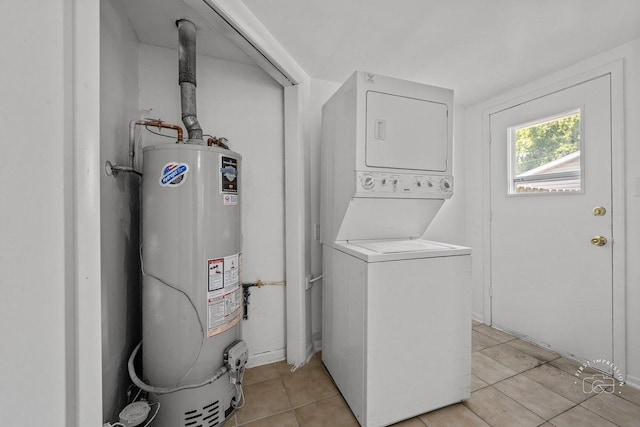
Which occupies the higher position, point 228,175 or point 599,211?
point 228,175

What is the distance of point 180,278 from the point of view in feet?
4.33

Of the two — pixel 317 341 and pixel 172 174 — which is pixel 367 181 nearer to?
pixel 172 174

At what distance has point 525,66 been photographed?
2.08 metres

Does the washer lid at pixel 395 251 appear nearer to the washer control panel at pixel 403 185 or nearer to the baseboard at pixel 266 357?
the washer control panel at pixel 403 185

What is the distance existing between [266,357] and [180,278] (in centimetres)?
114

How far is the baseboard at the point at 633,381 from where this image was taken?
5.60ft

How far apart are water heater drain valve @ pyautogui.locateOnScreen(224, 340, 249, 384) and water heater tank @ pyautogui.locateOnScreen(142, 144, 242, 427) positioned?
88 mm

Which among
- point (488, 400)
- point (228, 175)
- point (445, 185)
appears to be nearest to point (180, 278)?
point (228, 175)

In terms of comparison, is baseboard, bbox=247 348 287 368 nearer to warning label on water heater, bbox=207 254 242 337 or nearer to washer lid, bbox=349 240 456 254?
warning label on water heater, bbox=207 254 242 337

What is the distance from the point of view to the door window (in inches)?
81.9

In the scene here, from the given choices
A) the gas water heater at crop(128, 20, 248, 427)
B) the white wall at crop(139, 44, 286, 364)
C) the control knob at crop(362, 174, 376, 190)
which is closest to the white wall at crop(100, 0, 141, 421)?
the gas water heater at crop(128, 20, 248, 427)

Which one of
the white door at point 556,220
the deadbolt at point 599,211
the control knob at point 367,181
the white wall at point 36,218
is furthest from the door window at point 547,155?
the white wall at point 36,218

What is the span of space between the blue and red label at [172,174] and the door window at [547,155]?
284 centimetres

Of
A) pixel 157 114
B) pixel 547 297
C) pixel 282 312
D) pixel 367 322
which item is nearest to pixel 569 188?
pixel 547 297
